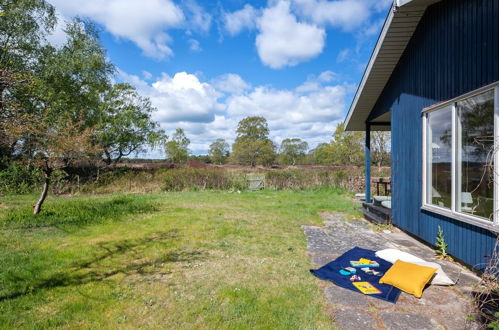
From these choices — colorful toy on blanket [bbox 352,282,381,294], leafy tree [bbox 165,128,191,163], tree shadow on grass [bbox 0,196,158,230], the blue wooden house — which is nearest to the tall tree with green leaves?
leafy tree [bbox 165,128,191,163]

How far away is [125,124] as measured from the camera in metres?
17.2

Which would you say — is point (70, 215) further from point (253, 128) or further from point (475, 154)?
point (253, 128)

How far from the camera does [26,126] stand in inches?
162

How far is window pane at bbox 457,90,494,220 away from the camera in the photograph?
3264 millimetres

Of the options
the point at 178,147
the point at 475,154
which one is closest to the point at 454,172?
the point at 475,154

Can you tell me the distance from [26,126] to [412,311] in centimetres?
563

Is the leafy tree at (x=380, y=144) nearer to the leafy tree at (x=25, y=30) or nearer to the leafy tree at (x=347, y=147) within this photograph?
the leafy tree at (x=347, y=147)

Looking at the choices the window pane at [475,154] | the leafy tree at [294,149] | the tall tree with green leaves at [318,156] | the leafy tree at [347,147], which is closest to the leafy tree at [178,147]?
the leafy tree at [347,147]

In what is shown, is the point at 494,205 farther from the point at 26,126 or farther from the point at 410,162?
the point at 26,126

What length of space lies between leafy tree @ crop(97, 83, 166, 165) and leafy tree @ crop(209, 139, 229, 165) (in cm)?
2165

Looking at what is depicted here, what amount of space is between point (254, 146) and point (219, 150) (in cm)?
971

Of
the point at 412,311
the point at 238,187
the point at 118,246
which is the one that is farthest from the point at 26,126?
the point at 238,187

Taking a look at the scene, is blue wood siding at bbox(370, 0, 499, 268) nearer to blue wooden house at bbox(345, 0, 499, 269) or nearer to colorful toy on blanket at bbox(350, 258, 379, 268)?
blue wooden house at bbox(345, 0, 499, 269)

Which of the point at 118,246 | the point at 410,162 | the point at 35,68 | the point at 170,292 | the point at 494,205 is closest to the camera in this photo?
the point at 170,292
